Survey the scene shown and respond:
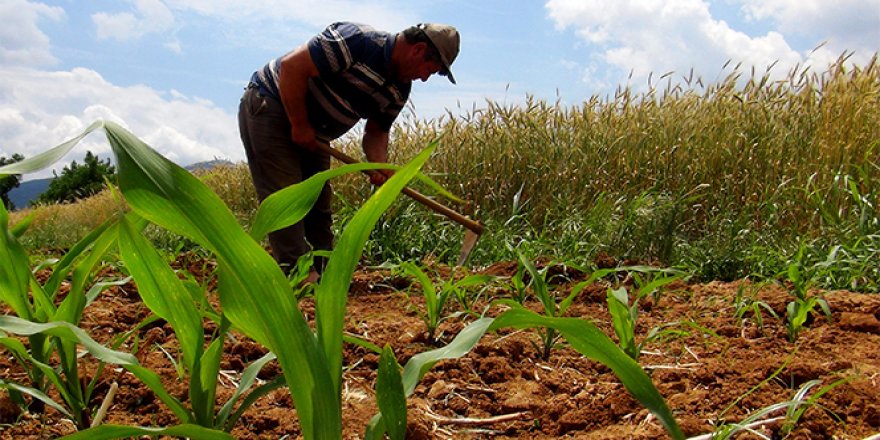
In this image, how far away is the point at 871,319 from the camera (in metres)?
2.07

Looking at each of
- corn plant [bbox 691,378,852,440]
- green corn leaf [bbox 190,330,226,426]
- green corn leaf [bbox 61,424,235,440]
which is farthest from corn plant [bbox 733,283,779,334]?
green corn leaf [bbox 61,424,235,440]

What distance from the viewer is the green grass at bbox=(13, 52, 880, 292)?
3771 mm

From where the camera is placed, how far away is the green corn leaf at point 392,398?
0.93m

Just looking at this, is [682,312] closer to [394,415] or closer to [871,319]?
[871,319]

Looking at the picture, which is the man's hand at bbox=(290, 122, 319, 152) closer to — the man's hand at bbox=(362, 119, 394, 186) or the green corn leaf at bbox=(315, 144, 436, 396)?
the man's hand at bbox=(362, 119, 394, 186)

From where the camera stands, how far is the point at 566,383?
1.60 m

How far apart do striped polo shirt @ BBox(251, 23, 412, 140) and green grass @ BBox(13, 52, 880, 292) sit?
53 cm

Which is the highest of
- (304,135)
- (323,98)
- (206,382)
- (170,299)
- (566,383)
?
(323,98)

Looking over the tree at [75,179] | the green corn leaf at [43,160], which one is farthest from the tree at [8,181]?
the tree at [75,179]

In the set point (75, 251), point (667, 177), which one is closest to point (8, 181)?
point (667, 177)

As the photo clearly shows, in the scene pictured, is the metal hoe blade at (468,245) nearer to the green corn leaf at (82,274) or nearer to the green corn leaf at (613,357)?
the green corn leaf at (82,274)

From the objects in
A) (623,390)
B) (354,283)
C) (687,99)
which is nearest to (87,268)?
(623,390)

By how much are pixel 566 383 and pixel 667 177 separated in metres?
3.95

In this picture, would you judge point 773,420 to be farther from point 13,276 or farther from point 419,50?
point 419,50
